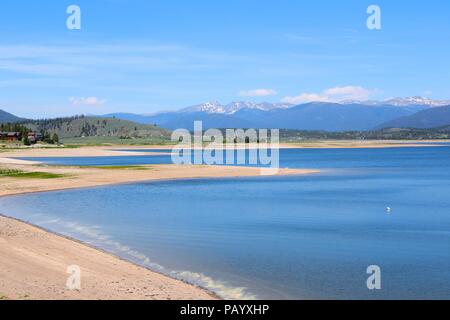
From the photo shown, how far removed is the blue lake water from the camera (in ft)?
70.0

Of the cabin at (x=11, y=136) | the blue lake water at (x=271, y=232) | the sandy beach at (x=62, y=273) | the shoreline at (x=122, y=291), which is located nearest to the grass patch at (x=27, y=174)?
the blue lake water at (x=271, y=232)

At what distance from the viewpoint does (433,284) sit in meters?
20.9

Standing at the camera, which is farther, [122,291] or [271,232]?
[271,232]

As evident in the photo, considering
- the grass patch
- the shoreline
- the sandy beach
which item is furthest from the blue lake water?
the grass patch

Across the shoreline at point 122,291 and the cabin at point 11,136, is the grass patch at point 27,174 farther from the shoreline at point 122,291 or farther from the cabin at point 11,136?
the cabin at point 11,136

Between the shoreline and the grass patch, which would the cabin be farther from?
the shoreline

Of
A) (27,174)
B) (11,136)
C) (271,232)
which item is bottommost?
(271,232)

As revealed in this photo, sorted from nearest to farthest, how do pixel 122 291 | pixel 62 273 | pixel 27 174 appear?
pixel 122 291
pixel 62 273
pixel 27 174

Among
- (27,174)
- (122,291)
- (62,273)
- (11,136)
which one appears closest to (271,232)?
(62,273)

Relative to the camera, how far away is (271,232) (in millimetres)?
31984

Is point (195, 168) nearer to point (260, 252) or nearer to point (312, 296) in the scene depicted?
point (260, 252)

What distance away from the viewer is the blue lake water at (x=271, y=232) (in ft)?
70.0

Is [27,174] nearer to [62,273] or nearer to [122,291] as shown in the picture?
[62,273]
